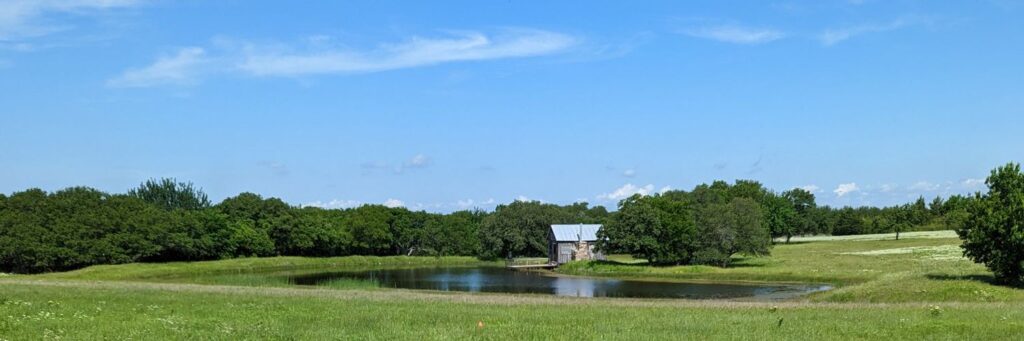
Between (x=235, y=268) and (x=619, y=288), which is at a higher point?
(x=235, y=268)

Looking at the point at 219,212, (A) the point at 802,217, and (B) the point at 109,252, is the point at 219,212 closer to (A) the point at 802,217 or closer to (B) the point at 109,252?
(B) the point at 109,252

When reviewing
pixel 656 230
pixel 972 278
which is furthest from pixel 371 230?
pixel 972 278

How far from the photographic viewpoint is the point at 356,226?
14850 centimetres

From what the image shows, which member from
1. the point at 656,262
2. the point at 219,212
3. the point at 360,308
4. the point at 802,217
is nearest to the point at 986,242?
the point at 360,308

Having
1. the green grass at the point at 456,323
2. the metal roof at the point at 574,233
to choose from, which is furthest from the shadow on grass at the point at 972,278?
the metal roof at the point at 574,233

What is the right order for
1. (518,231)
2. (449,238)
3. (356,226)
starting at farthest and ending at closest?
(449,238) → (356,226) → (518,231)

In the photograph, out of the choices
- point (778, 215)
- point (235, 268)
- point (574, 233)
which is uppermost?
point (778, 215)

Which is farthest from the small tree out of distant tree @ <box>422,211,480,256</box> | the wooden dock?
distant tree @ <box>422,211,480,256</box>

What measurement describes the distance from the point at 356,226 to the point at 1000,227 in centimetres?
12002

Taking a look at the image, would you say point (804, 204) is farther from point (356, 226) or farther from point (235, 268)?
point (235, 268)

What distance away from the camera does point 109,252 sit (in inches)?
3762

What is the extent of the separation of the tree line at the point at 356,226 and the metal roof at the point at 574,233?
12.9 metres

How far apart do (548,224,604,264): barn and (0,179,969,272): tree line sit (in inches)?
456

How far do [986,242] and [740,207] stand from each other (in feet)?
187
